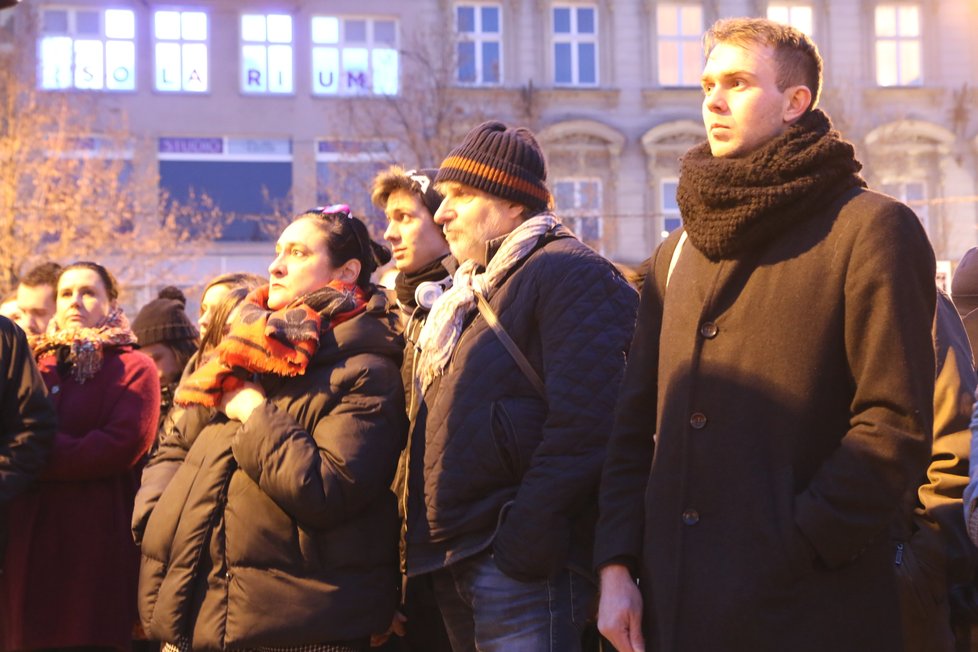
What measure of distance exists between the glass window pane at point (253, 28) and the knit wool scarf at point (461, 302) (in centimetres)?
2519

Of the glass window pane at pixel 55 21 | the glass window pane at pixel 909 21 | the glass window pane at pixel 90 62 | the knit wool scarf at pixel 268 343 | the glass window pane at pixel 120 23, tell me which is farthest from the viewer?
the glass window pane at pixel 909 21

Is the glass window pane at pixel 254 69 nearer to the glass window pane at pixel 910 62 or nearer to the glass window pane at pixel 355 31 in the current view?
the glass window pane at pixel 355 31

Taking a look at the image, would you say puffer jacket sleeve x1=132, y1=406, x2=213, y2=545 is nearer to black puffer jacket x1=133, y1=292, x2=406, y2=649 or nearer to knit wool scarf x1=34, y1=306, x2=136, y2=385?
black puffer jacket x1=133, y1=292, x2=406, y2=649

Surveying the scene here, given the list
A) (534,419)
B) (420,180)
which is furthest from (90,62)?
(534,419)

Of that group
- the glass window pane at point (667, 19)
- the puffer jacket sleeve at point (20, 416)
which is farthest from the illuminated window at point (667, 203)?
the puffer jacket sleeve at point (20, 416)

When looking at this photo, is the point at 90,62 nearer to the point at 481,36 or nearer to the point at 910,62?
the point at 481,36

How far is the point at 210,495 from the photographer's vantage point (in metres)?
3.93

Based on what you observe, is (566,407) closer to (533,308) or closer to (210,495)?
(533,308)

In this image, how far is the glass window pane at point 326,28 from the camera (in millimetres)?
27984

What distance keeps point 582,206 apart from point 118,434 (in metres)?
21.2

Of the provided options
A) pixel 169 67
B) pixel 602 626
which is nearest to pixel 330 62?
pixel 169 67

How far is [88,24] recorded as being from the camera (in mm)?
27250

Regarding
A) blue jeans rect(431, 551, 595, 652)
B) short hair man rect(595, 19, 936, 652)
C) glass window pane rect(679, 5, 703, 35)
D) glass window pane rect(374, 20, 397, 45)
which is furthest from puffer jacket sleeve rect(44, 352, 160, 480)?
glass window pane rect(679, 5, 703, 35)

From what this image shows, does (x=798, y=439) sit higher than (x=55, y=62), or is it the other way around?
(x=55, y=62)
